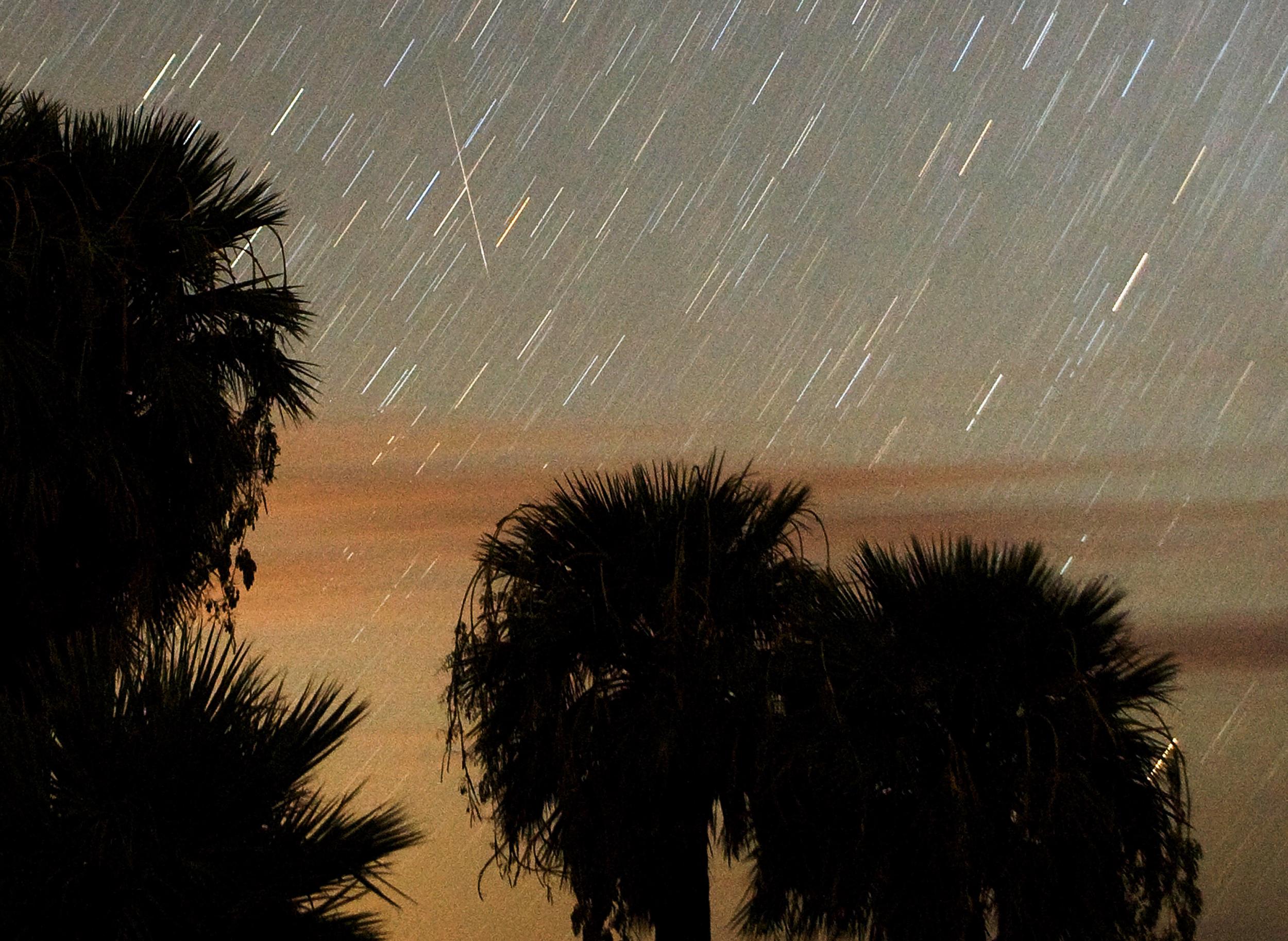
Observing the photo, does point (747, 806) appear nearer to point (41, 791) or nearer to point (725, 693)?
point (725, 693)

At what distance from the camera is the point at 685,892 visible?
977cm

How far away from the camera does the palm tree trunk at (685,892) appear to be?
31.9 ft

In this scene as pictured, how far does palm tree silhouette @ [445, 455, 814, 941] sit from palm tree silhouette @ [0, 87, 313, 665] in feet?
6.63

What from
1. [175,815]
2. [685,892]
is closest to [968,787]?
[685,892]

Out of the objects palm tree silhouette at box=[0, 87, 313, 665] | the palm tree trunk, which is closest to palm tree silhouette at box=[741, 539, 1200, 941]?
the palm tree trunk

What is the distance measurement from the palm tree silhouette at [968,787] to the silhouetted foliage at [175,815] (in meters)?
4.13

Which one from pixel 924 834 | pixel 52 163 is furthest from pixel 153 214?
pixel 924 834

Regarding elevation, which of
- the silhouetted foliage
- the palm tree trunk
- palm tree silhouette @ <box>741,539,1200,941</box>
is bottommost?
the silhouetted foliage

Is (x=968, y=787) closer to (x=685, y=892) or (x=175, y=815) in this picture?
(x=685, y=892)

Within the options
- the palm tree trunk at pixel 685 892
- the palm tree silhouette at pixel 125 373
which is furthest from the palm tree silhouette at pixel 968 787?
the palm tree silhouette at pixel 125 373

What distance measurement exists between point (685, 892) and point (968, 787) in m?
2.23

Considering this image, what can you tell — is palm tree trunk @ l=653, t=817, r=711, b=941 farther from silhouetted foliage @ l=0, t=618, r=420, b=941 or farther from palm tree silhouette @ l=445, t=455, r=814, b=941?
silhouetted foliage @ l=0, t=618, r=420, b=941

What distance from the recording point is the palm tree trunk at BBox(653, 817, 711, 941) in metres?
9.71

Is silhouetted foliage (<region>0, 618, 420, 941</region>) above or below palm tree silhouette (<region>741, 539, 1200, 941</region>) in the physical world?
below
